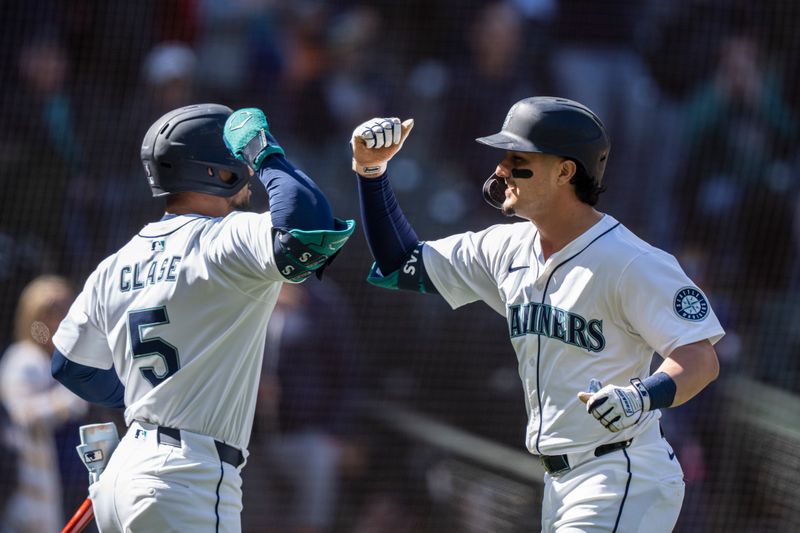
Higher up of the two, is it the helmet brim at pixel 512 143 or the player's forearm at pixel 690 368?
the helmet brim at pixel 512 143

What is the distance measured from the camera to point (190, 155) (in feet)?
9.37

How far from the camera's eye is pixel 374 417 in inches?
248

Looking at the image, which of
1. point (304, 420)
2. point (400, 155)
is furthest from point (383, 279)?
point (400, 155)

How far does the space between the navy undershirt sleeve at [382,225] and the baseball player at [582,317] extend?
0.25ft

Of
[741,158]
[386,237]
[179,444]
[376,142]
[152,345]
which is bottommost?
[179,444]

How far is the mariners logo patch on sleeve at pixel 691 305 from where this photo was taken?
8.50ft

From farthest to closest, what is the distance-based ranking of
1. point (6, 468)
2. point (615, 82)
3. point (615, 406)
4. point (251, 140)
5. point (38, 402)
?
1. point (615, 82)
2. point (6, 468)
3. point (38, 402)
4. point (251, 140)
5. point (615, 406)

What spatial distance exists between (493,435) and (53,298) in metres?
2.55

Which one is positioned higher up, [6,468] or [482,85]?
[482,85]

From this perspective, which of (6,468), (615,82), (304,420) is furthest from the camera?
(615,82)

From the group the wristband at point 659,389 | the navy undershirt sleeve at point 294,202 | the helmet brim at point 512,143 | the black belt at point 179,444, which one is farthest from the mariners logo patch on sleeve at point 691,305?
the black belt at point 179,444

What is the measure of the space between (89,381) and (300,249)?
875 mm

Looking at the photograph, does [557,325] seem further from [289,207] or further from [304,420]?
[304,420]

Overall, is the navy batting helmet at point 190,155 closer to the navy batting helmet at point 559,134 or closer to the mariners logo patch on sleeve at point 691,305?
the navy batting helmet at point 559,134
